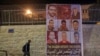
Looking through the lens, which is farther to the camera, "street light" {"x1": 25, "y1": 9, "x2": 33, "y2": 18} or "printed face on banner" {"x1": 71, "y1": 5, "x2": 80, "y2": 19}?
"street light" {"x1": 25, "y1": 9, "x2": 33, "y2": 18}

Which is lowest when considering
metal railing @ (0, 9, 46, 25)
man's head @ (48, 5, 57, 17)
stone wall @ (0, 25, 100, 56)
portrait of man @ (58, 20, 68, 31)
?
stone wall @ (0, 25, 100, 56)

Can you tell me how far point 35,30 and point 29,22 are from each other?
1.54 feet

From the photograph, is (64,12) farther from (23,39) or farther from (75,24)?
(23,39)

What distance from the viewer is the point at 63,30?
42.4 ft

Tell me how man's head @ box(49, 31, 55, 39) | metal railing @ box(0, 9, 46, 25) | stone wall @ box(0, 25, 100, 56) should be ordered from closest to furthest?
man's head @ box(49, 31, 55, 39) → stone wall @ box(0, 25, 100, 56) → metal railing @ box(0, 9, 46, 25)

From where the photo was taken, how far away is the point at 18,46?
13.3 metres

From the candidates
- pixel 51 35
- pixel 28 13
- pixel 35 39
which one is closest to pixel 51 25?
pixel 51 35

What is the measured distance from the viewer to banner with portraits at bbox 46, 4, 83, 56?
42.1 ft

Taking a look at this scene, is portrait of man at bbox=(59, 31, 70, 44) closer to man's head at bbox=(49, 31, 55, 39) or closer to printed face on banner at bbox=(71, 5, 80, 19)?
man's head at bbox=(49, 31, 55, 39)

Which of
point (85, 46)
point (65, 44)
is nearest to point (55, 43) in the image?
point (65, 44)

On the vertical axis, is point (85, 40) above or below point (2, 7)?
below

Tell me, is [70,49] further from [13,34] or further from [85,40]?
[13,34]

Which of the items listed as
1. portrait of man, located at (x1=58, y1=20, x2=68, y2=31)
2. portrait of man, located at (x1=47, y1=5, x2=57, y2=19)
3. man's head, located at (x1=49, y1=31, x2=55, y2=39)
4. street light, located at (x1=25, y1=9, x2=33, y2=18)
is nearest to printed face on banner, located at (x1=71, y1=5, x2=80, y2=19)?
portrait of man, located at (x1=58, y1=20, x2=68, y2=31)

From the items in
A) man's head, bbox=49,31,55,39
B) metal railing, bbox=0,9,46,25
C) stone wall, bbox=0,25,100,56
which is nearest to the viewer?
man's head, bbox=49,31,55,39
